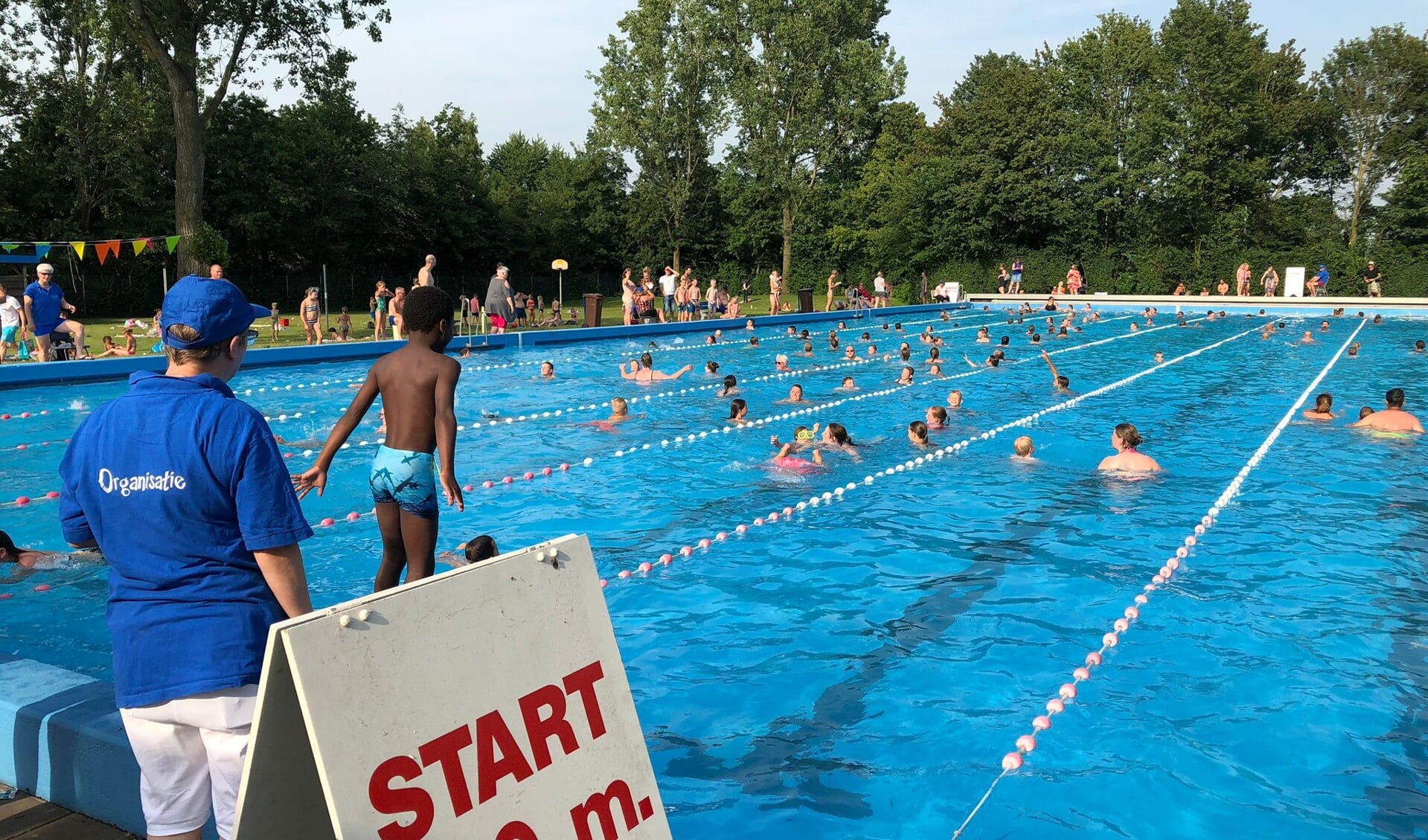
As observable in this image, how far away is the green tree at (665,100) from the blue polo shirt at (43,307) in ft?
106

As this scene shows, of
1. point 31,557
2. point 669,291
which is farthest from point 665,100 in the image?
point 31,557

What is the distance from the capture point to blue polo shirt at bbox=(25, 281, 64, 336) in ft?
49.5

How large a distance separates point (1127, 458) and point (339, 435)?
8.24 metres

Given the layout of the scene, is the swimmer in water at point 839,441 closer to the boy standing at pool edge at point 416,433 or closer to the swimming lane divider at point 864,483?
the swimming lane divider at point 864,483

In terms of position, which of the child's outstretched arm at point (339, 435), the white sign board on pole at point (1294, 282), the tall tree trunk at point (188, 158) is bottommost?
the child's outstretched arm at point (339, 435)

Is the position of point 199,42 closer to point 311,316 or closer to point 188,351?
point 311,316

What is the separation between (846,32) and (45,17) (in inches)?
1276

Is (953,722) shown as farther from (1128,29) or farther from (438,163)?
(1128,29)

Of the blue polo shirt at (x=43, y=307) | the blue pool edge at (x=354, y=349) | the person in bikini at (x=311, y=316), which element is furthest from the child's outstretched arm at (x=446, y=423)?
the person in bikini at (x=311, y=316)

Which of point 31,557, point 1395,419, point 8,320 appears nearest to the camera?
point 31,557

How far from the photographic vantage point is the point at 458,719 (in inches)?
82.4

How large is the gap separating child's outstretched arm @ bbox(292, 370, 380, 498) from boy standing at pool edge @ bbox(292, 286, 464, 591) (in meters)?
0.01

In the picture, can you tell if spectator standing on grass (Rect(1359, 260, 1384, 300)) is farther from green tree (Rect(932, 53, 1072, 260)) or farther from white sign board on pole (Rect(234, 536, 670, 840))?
white sign board on pole (Rect(234, 536, 670, 840))

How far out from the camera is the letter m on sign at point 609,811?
2.25 meters
